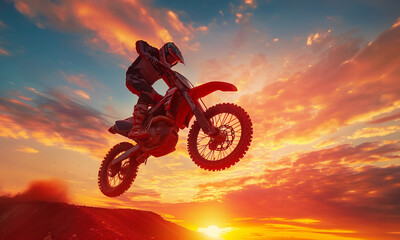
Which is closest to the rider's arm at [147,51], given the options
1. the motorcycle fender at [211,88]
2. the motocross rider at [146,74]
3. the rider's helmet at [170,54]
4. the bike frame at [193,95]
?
the motocross rider at [146,74]

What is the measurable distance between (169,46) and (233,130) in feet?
10.5

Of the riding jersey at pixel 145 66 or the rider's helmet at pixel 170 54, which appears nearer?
the rider's helmet at pixel 170 54

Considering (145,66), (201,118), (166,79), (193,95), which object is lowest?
(201,118)

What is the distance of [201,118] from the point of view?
19.1ft

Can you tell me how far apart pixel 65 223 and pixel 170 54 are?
6.10m

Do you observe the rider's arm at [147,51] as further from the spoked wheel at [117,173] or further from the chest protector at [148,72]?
the spoked wheel at [117,173]

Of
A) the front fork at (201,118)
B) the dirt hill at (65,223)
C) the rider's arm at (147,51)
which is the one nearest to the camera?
the front fork at (201,118)

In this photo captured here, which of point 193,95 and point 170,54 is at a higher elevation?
→ point 170,54

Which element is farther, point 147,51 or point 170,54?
point 147,51

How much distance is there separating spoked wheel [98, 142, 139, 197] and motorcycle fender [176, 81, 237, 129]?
2.74 m

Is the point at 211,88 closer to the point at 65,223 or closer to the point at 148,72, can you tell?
the point at 148,72

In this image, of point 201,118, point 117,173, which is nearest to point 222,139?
point 201,118

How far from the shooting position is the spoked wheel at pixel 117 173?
7895mm

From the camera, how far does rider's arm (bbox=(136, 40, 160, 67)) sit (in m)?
6.50
